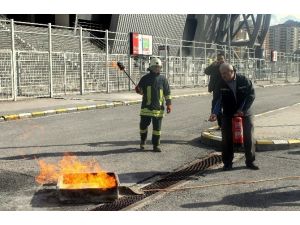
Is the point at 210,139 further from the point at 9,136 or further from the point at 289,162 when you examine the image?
the point at 9,136

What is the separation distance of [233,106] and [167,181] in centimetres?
173

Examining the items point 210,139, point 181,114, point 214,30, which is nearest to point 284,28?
point 214,30

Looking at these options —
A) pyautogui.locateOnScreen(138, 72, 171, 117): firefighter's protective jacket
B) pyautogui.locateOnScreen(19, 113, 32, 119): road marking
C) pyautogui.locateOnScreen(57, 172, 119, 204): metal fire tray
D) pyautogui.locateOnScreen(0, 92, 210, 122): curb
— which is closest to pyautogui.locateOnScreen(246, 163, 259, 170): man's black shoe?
pyautogui.locateOnScreen(138, 72, 171, 117): firefighter's protective jacket

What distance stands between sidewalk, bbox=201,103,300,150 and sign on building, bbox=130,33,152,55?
14.1 m

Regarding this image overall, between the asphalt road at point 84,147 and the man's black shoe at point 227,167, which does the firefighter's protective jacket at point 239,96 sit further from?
the asphalt road at point 84,147

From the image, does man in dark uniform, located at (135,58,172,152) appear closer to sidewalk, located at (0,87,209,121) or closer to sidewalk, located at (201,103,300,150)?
sidewalk, located at (201,103,300,150)

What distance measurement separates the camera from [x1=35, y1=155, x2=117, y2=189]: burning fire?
225 inches

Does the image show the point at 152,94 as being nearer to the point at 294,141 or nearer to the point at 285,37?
the point at 294,141

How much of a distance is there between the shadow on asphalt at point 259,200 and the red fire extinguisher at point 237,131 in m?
1.47

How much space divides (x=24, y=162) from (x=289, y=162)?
4.61 metres

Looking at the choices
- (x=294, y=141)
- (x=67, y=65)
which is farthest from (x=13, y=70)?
(x=294, y=141)

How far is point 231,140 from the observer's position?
7281 millimetres

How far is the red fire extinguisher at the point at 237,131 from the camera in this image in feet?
23.4

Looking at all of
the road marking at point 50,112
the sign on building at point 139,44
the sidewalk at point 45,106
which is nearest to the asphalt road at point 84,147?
the road marking at point 50,112
